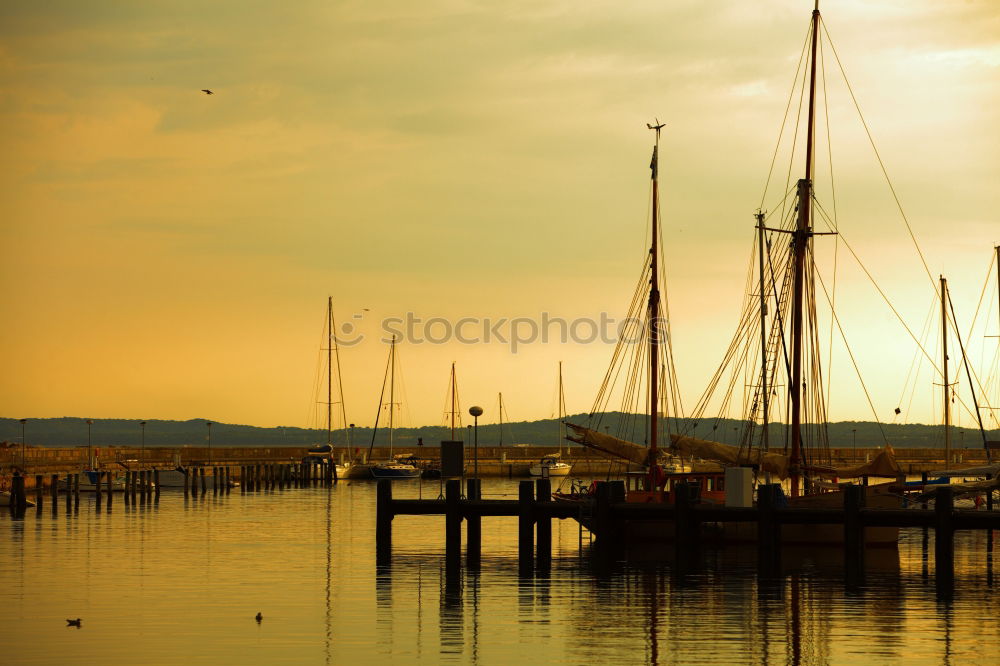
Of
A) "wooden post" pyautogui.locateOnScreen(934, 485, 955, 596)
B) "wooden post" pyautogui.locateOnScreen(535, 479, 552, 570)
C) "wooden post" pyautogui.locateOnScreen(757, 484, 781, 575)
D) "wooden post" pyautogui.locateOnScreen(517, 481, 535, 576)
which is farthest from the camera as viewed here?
"wooden post" pyautogui.locateOnScreen(535, 479, 552, 570)

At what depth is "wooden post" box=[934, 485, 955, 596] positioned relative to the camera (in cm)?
3856

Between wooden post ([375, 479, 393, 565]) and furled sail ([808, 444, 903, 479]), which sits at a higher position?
furled sail ([808, 444, 903, 479])

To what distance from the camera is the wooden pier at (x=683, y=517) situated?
39.7 metres

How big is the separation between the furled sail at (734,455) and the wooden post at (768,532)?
16.7 meters

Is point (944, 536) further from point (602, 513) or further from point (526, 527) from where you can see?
point (526, 527)

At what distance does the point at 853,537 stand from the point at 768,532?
8.67ft

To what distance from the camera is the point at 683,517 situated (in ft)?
140

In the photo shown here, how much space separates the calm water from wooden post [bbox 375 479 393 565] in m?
0.83

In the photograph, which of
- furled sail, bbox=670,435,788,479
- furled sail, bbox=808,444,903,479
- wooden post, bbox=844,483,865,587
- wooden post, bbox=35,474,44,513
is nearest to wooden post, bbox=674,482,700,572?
wooden post, bbox=844,483,865,587

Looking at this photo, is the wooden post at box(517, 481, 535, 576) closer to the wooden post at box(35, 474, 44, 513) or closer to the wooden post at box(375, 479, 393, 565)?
the wooden post at box(375, 479, 393, 565)

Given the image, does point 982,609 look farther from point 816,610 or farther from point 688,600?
point 688,600

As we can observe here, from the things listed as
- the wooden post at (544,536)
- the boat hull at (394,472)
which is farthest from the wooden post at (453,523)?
the boat hull at (394,472)

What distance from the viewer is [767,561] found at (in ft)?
139

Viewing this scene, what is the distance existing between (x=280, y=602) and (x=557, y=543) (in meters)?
22.4
